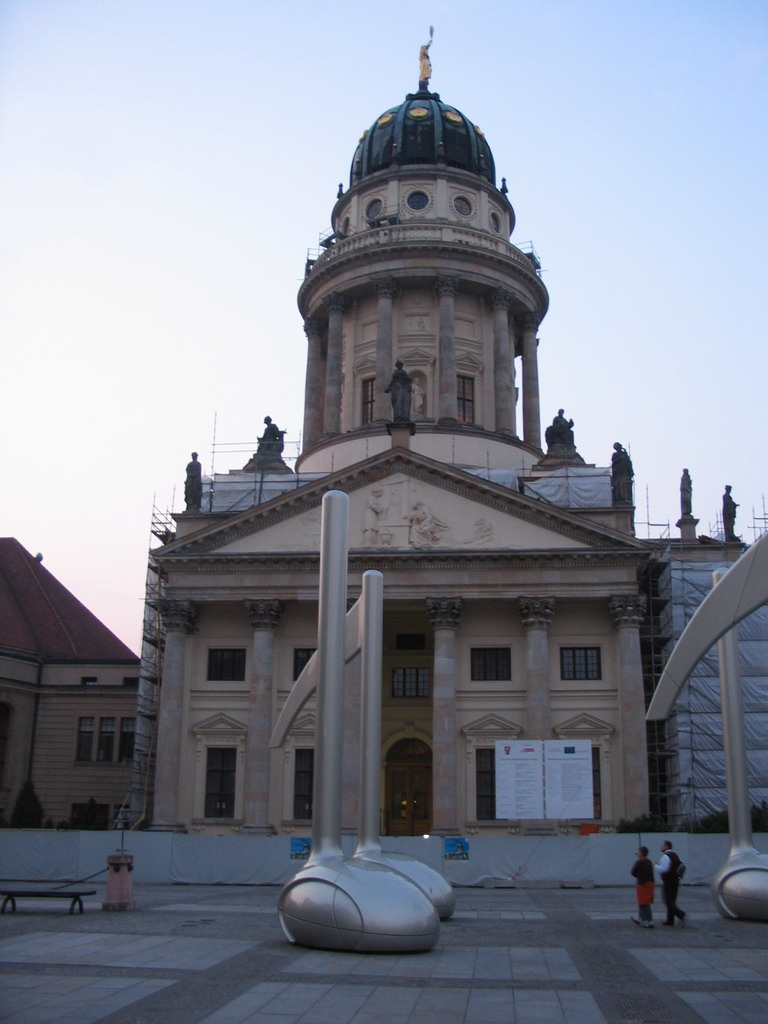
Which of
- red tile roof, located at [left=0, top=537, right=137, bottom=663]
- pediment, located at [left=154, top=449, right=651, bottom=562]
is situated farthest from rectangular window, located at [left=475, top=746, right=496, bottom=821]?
red tile roof, located at [left=0, top=537, right=137, bottom=663]

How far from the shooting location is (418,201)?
217 ft

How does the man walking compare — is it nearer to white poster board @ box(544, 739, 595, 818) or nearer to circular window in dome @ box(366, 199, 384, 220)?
Result: white poster board @ box(544, 739, 595, 818)

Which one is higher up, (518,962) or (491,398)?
(491,398)

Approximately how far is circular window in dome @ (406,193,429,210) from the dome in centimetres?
251

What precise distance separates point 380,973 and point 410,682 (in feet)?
116

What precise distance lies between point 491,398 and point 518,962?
4734 centimetres

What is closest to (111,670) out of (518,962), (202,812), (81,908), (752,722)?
(202,812)

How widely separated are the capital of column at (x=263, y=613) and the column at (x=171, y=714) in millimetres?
2811

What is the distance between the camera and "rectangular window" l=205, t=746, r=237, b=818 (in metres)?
47.1

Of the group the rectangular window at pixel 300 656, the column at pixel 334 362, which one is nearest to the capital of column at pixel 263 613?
the rectangular window at pixel 300 656

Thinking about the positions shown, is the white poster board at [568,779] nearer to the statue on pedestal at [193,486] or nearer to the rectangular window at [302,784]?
the rectangular window at [302,784]

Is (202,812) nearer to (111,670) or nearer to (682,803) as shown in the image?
(111,670)

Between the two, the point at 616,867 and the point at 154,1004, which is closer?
the point at 154,1004

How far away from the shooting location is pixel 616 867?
35438mm
